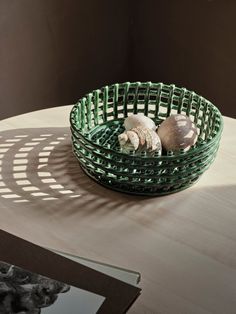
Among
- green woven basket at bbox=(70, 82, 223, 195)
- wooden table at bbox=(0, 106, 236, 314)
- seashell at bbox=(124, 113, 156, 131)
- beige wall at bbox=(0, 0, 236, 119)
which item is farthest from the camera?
beige wall at bbox=(0, 0, 236, 119)

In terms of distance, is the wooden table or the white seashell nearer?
the wooden table

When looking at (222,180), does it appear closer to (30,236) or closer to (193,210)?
(193,210)

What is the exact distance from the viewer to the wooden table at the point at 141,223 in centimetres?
77

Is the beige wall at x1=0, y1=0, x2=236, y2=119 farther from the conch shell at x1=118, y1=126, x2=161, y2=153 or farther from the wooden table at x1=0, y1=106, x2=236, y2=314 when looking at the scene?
the conch shell at x1=118, y1=126, x2=161, y2=153

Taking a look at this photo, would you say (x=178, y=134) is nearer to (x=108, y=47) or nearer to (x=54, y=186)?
(x=54, y=186)

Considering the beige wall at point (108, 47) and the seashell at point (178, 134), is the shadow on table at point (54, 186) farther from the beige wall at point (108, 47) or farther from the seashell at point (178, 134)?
the beige wall at point (108, 47)

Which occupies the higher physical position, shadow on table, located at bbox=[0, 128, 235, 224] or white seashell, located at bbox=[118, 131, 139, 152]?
white seashell, located at bbox=[118, 131, 139, 152]

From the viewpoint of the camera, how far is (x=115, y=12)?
1.94 meters

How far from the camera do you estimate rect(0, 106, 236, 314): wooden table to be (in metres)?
0.77

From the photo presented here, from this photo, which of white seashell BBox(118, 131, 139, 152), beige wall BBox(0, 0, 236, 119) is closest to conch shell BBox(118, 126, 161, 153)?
white seashell BBox(118, 131, 139, 152)

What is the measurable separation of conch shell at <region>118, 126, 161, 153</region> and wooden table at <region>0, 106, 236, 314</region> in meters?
0.08

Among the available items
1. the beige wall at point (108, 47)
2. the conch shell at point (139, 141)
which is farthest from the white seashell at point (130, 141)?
the beige wall at point (108, 47)

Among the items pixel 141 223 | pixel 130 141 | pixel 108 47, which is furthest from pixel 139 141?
pixel 108 47

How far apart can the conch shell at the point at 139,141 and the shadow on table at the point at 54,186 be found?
81mm
